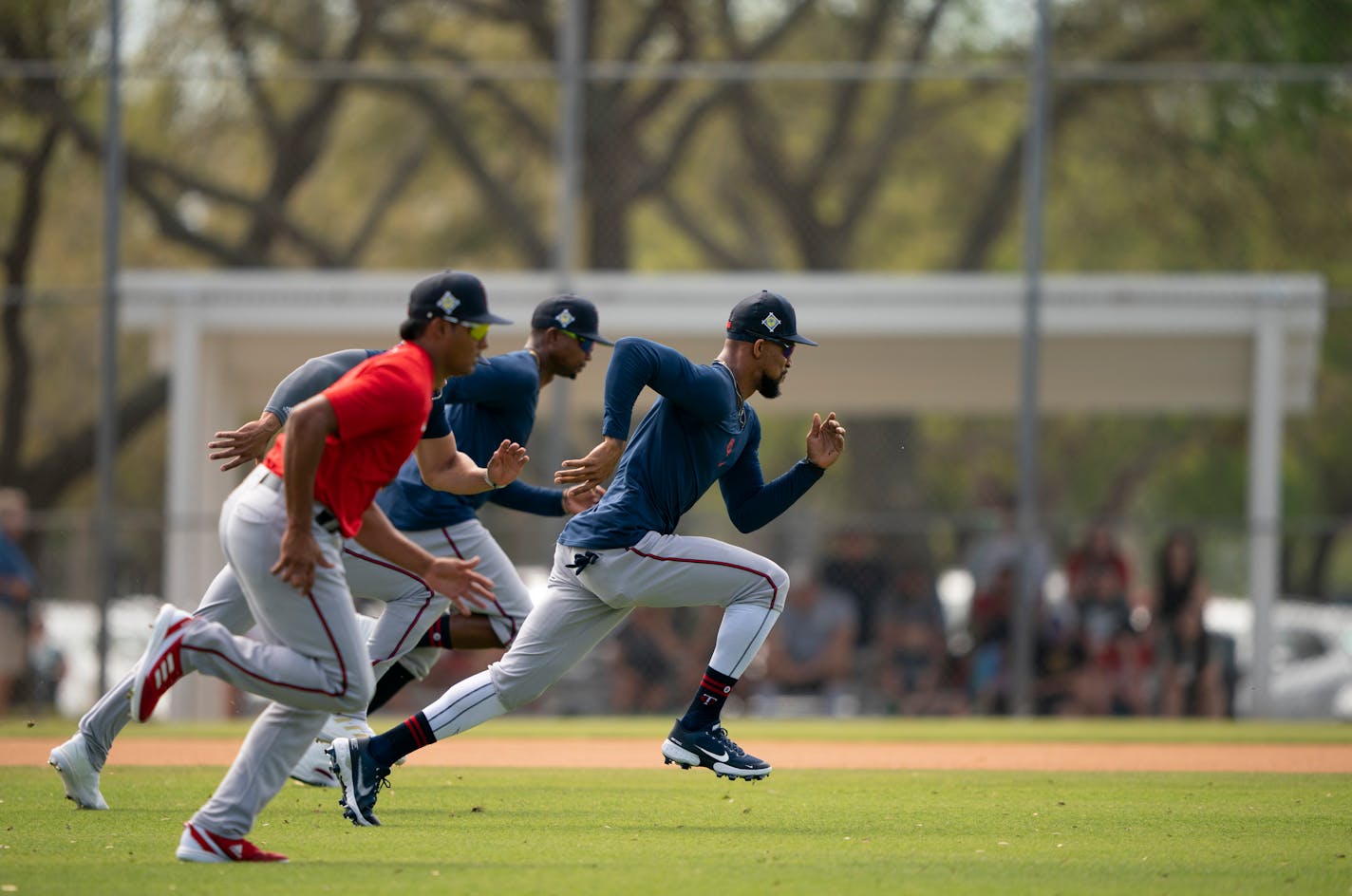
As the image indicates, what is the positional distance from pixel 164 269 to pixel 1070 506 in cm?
1785

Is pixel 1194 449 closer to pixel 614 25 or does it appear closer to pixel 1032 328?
pixel 614 25

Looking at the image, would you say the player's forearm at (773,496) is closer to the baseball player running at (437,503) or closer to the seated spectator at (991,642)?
the baseball player running at (437,503)

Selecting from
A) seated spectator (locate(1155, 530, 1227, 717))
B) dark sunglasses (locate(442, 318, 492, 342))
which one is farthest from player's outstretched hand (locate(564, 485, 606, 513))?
seated spectator (locate(1155, 530, 1227, 717))

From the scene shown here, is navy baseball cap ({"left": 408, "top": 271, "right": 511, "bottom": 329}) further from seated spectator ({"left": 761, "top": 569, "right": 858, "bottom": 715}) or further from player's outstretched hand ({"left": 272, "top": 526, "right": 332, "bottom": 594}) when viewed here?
seated spectator ({"left": 761, "top": 569, "right": 858, "bottom": 715})

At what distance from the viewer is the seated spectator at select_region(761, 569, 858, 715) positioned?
50.9 feet

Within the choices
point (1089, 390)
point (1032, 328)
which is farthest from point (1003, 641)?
point (1089, 390)

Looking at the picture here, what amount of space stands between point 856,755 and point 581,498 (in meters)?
3.59

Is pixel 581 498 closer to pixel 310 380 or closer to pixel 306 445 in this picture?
pixel 310 380

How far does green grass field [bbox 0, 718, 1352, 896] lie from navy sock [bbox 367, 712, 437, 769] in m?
0.25

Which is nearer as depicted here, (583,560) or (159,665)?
(159,665)

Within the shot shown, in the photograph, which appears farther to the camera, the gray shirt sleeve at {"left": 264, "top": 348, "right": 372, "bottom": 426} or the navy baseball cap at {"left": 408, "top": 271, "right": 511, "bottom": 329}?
the gray shirt sleeve at {"left": 264, "top": 348, "right": 372, "bottom": 426}

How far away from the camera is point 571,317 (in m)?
8.23

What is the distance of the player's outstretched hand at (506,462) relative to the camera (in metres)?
7.24

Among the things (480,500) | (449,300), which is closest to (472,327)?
(449,300)
